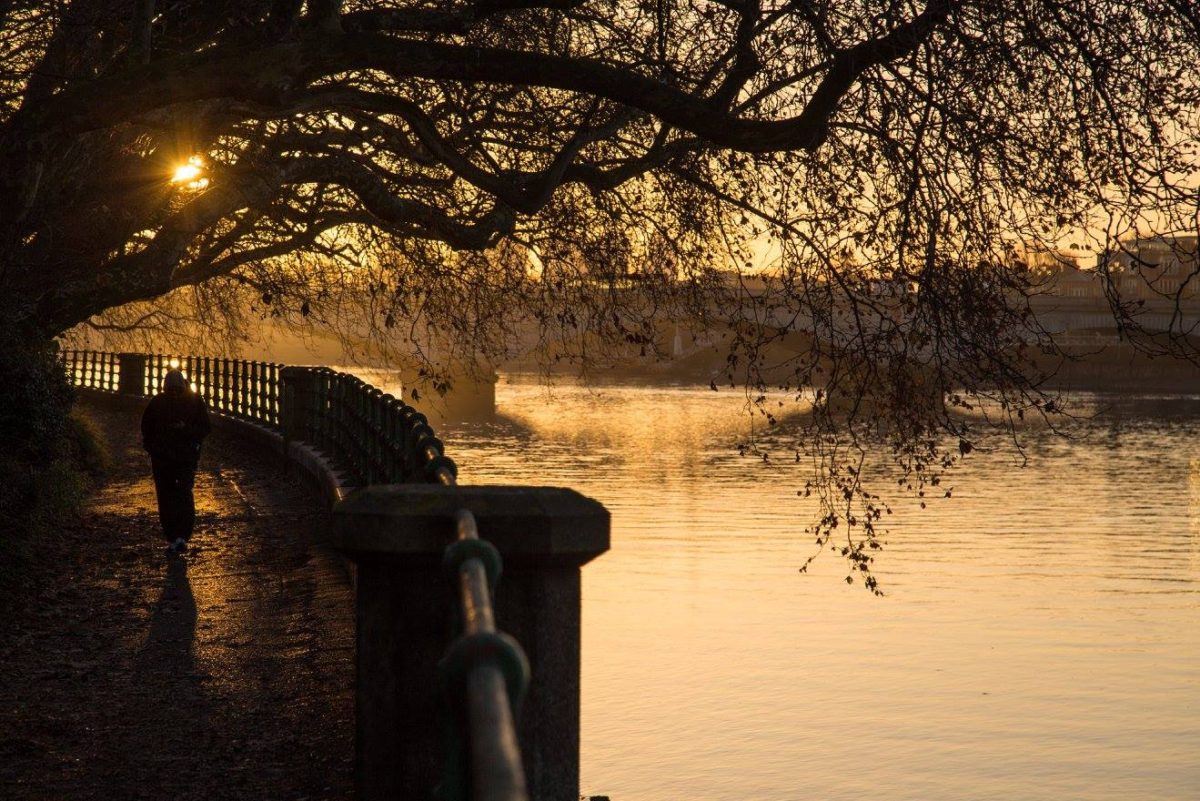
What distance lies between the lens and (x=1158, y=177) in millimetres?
7996

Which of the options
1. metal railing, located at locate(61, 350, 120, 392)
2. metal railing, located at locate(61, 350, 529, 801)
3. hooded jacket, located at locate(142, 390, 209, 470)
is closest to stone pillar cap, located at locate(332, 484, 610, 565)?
metal railing, located at locate(61, 350, 529, 801)

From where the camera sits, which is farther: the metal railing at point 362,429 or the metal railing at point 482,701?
the metal railing at point 362,429

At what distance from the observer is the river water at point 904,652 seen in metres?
14.0

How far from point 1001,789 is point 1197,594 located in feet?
31.7

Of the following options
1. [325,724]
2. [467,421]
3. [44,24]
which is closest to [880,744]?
[325,724]

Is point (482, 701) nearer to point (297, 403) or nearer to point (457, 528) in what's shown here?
point (457, 528)

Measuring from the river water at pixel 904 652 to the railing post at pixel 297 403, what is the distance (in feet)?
11.7

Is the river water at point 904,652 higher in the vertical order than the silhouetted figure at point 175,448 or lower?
lower

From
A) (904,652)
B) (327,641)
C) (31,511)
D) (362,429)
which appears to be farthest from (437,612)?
(904,652)

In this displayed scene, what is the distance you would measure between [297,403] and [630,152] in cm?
653

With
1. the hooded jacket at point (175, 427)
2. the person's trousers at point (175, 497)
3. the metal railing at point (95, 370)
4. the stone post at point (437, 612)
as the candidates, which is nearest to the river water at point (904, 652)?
the person's trousers at point (175, 497)

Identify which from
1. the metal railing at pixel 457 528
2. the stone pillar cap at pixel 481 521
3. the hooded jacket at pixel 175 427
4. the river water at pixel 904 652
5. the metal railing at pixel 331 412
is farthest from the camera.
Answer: the river water at pixel 904 652

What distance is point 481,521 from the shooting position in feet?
13.1

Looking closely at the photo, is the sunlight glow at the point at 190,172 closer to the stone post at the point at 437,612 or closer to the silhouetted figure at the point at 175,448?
the silhouetted figure at the point at 175,448
